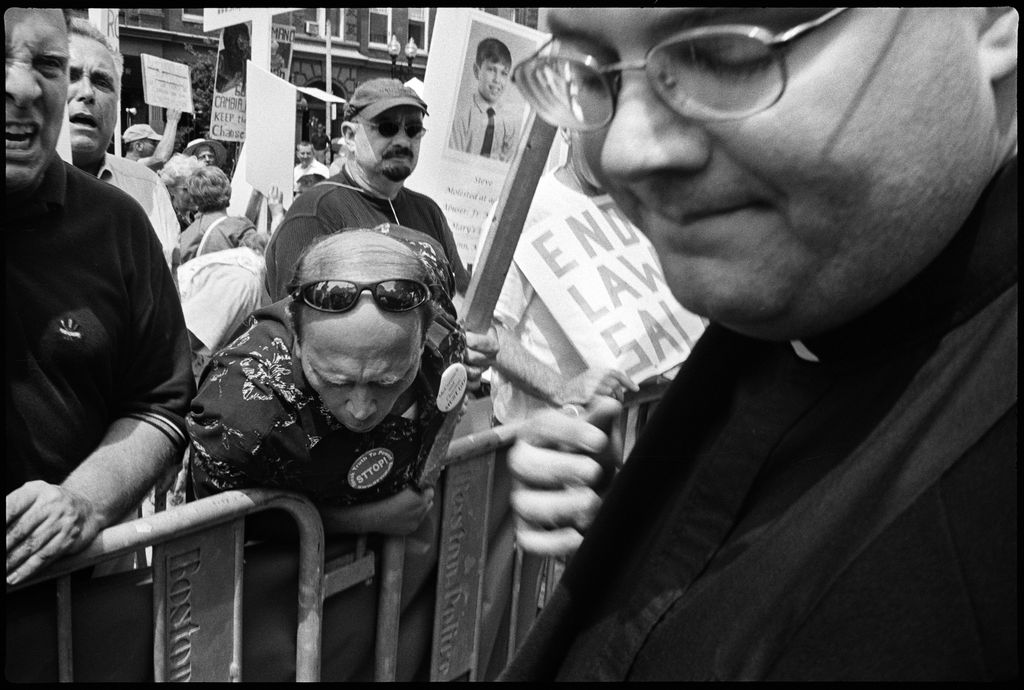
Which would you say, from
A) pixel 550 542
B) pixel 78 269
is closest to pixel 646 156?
pixel 550 542

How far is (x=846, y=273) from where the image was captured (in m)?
0.75

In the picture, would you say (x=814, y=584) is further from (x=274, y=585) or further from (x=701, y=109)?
(x=274, y=585)

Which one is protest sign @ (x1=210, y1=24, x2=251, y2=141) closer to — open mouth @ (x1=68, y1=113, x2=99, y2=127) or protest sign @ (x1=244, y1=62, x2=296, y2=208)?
protest sign @ (x1=244, y1=62, x2=296, y2=208)

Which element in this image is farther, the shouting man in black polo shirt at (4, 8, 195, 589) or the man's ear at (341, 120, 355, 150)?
the man's ear at (341, 120, 355, 150)

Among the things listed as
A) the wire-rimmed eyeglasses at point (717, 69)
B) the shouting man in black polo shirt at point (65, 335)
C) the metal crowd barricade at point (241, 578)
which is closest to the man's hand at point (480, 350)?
the metal crowd barricade at point (241, 578)

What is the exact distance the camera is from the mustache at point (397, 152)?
13.5 feet

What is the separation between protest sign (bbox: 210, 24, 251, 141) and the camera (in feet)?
25.3

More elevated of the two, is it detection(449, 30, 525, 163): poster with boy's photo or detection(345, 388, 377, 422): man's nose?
detection(449, 30, 525, 163): poster with boy's photo

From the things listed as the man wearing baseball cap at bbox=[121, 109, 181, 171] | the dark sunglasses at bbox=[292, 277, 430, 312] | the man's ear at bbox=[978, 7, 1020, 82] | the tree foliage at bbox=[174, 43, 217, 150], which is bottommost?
the tree foliage at bbox=[174, 43, 217, 150]

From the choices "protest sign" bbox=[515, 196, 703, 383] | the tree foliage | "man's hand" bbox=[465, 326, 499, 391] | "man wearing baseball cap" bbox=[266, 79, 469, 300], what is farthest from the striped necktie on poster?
the tree foliage

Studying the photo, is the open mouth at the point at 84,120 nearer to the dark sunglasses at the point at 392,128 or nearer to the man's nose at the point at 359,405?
the dark sunglasses at the point at 392,128

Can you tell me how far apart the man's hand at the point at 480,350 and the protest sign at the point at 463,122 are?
144 cm

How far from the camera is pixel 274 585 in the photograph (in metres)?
2.38

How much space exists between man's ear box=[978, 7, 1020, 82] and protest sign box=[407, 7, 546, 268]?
3469 millimetres
